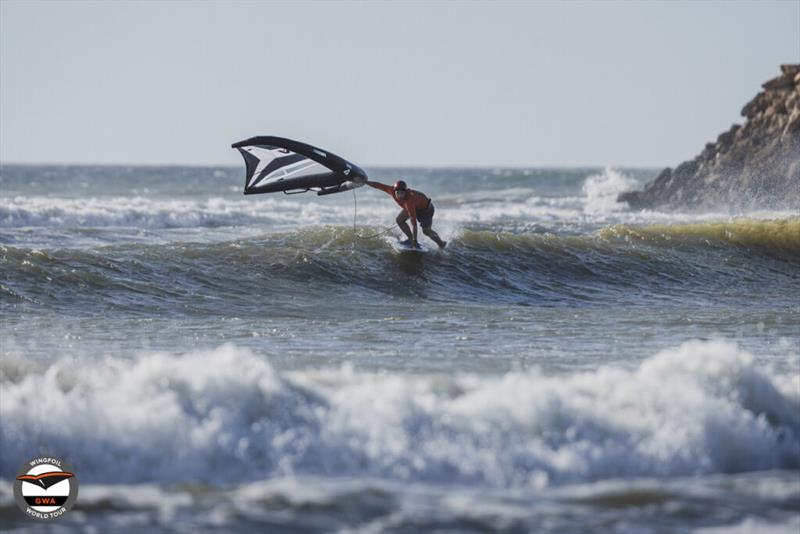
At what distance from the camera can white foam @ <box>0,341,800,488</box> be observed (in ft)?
21.9

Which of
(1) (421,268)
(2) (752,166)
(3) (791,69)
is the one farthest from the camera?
(3) (791,69)

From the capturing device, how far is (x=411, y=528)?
5754 mm

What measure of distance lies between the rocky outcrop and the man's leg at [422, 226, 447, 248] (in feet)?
43.4

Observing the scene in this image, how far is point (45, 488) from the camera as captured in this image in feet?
20.7

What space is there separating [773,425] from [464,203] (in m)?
34.6

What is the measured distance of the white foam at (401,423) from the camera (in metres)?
6.67

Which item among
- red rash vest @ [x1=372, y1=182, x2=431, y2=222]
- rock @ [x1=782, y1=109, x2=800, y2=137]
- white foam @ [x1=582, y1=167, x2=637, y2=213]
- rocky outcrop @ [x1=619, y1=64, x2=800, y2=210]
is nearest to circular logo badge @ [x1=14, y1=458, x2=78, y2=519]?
red rash vest @ [x1=372, y1=182, x2=431, y2=222]

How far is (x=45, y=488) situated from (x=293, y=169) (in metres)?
7.95

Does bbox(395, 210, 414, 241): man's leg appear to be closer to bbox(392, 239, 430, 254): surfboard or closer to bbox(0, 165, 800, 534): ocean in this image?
bbox(392, 239, 430, 254): surfboard

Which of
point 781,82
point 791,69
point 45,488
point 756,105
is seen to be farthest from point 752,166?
point 45,488

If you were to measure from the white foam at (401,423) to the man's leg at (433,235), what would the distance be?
26.5 ft

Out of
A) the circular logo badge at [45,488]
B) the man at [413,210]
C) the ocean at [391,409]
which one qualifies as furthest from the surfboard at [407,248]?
the circular logo badge at [45,488]

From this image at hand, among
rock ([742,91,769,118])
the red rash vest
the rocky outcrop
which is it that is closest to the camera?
the red rash vest

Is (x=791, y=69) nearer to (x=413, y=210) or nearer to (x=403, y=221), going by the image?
(x=403, y=221)
